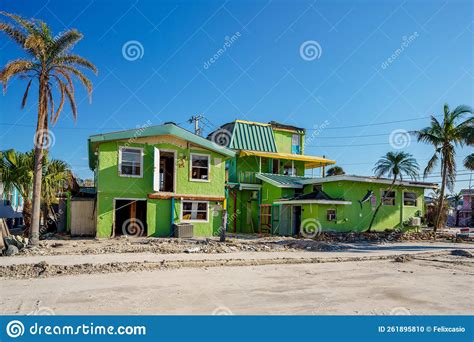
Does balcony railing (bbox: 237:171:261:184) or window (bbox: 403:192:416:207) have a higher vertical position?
balcony railing (bbox: 237:171:261:184)

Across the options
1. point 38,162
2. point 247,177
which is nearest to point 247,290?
point 38,162

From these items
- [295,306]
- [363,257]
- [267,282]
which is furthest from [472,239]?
[295,306]

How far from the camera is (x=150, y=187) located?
2348cm

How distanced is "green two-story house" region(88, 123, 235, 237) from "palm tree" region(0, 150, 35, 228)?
405 cm

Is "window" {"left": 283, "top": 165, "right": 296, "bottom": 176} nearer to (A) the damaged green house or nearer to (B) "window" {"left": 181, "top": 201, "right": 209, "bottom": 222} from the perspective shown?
(A) the damaged green house

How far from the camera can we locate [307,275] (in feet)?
38.9

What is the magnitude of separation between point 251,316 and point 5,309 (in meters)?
4.22

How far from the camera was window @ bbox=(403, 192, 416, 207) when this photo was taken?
31422 millimetres

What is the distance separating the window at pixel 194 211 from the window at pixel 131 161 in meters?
3.31

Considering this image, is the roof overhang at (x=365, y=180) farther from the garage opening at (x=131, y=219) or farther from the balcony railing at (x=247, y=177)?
the garage opening at (x=131, y=219)

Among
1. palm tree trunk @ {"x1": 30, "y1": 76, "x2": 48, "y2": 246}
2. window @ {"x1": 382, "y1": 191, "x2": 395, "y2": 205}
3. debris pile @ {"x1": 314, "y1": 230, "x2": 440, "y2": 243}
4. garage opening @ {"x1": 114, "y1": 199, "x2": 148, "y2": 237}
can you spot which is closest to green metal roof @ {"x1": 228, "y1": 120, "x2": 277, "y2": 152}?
window @ {"x1": 382, "y1": 191, "x2": 395, "y2": 205}

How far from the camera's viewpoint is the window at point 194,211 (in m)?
24.5

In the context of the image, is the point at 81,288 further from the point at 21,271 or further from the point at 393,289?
the point at 393,289


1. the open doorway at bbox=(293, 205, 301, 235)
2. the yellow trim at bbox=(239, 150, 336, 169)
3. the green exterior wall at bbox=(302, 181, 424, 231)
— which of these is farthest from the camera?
the yellow trim at bbox=(239, 150, 336, 169)
